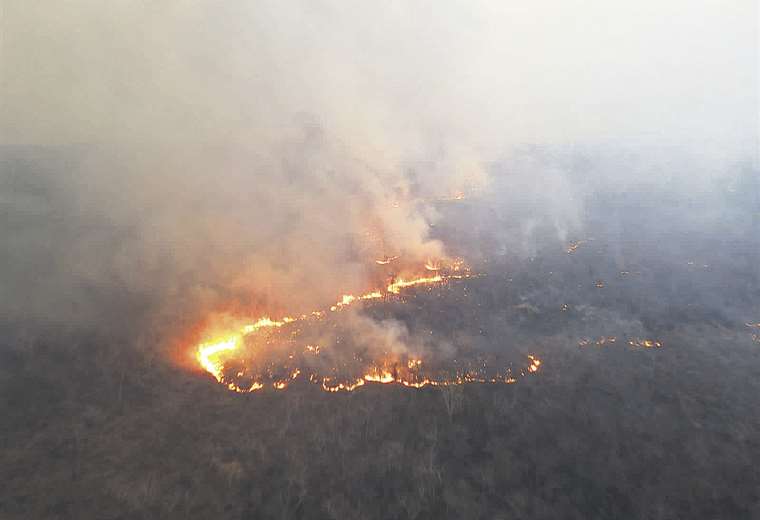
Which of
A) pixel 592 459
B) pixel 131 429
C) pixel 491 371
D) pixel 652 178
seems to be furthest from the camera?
pixel 652 178

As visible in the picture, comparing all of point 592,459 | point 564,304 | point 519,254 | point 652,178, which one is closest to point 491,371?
point 592,459

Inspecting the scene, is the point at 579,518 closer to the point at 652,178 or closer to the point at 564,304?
the point at 564,304

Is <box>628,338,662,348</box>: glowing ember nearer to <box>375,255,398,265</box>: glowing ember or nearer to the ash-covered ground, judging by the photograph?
the ash-covered ground

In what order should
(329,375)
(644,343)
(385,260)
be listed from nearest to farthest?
(329,375) → (644,343) → (385,260)

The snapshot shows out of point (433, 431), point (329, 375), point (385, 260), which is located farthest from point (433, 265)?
point (433, 431)

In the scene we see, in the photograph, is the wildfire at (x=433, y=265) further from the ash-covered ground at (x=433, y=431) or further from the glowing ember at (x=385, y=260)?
the ash-covered ground at (x=433, y=431)

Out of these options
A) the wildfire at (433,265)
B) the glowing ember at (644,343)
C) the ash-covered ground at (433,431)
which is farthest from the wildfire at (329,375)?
the wildfire at (433,265)

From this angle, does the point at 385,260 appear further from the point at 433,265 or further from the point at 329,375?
the point at 329,375

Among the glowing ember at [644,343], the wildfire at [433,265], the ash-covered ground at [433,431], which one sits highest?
the wildfire at [433,265]
